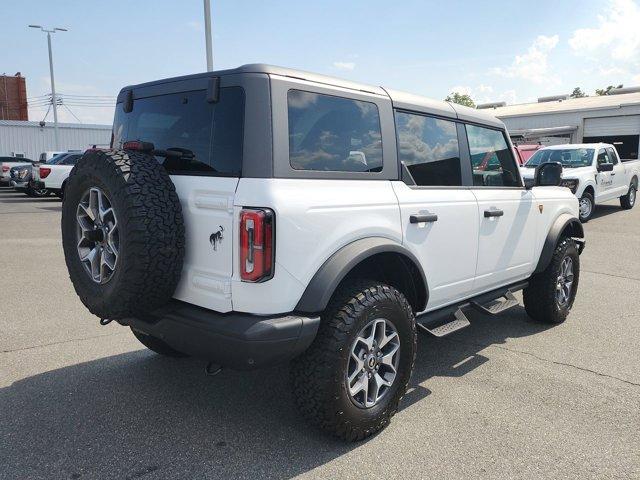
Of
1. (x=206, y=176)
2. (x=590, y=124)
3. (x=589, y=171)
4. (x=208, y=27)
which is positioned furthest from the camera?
(x=590, y=124)

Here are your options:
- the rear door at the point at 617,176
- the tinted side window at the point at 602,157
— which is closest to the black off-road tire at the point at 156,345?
the tinted side window at the point at 602,157

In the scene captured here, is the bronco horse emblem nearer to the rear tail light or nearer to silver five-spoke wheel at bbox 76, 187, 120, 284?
silver five-spoke wheel at bbox 76, 187, 120, 284

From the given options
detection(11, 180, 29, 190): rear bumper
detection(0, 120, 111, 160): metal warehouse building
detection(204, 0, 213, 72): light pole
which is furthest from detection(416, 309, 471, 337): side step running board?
detection(0, 120, 111, 160): metal warehouse building

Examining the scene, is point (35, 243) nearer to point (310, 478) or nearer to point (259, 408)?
point (259, 408)

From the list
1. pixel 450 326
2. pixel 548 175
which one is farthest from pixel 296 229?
pixel 548 175

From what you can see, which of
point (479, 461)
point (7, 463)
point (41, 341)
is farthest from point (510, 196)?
point (41, 341)

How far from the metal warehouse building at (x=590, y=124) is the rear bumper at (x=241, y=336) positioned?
3009 cm

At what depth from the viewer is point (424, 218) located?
10.8ft

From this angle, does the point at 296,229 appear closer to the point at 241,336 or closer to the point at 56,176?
the point at 241,336

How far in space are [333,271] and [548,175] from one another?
2.84 meters

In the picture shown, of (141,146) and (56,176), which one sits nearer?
(141,146)

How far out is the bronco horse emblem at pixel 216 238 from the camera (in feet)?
8.55

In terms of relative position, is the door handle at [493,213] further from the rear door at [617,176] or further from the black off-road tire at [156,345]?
the rear door at [617,176]

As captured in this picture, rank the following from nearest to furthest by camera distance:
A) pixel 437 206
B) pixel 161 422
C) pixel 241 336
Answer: pixel 241 336 → pixel 161 422 → pixel 437 206
